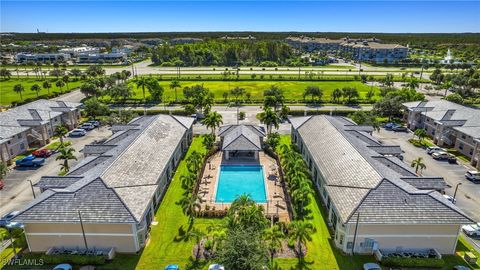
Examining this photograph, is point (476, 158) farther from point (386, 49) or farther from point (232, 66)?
point (386, 49)

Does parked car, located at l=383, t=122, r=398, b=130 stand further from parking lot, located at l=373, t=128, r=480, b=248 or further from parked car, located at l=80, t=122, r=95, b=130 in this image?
parked car, located at l=80, t=122, r=95, b=130

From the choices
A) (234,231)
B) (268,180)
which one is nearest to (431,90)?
(268,180)

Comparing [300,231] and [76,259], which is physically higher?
[300,231]

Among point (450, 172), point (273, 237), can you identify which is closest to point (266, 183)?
point (273, 237)

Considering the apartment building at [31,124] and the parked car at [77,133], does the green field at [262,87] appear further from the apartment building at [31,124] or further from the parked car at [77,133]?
the parked car at [77,133]

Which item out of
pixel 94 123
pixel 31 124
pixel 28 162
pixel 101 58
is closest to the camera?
pixel 28 162

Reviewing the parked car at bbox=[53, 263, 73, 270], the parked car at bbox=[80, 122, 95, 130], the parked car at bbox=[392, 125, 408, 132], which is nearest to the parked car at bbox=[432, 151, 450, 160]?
the parked car at bbox=[392, 125, 408, 132]

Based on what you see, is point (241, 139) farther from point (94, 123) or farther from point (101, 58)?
point (101, 58)
